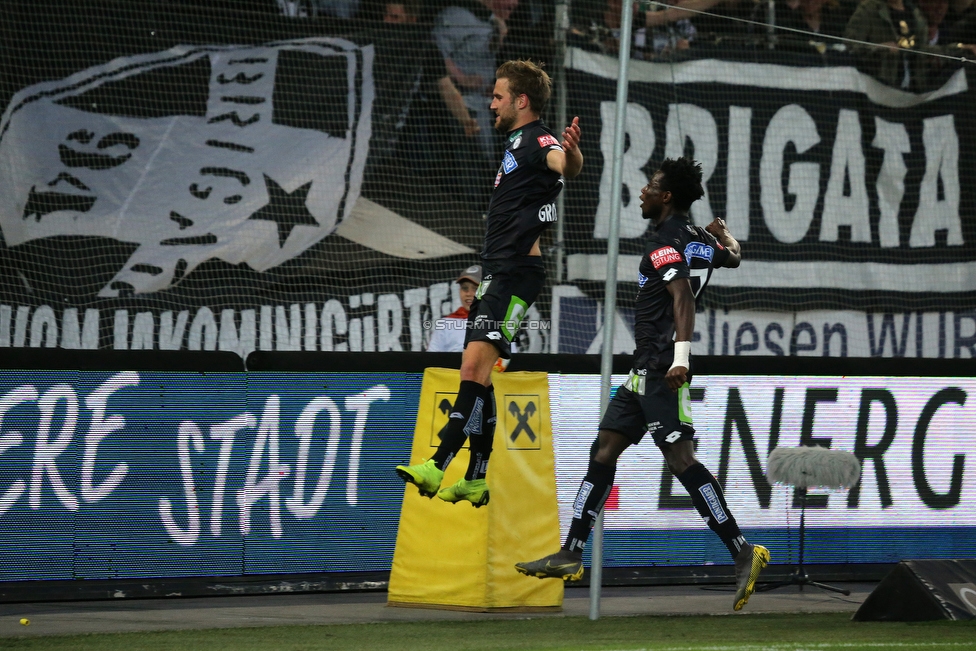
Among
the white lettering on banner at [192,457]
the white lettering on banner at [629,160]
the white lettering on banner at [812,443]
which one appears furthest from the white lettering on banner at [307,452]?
the white lettering on banner at [629,160]

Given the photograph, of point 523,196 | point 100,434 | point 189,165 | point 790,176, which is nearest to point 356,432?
point 100,434

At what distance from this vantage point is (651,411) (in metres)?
6.71

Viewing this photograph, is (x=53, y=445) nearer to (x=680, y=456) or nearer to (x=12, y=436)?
(x=12, y=436)

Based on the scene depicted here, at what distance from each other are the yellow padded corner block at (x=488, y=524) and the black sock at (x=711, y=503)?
1192 mm

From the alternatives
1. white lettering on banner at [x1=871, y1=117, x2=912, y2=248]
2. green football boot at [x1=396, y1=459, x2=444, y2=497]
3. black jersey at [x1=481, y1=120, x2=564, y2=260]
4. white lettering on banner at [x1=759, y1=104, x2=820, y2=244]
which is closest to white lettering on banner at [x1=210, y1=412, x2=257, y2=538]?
green football boot at [x1=396, y1=459, x2=444, y2=497]

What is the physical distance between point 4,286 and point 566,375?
5.31 meters

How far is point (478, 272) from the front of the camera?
9594 millimetres

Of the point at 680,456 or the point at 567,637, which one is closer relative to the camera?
the point at 567,637

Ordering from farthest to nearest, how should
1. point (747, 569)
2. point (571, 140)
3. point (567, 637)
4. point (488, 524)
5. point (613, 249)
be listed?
point (488, 524) → point (613, 249) → point (747, 569) → point (567, 637) → point (571, 140)

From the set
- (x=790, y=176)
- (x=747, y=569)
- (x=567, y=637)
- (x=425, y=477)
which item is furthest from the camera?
(x=790, y=176)

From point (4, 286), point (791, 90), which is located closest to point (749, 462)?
point (791, 90)

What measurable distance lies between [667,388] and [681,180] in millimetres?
1213

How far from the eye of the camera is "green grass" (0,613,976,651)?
6012mm

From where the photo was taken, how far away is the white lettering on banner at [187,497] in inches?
308
